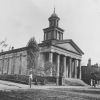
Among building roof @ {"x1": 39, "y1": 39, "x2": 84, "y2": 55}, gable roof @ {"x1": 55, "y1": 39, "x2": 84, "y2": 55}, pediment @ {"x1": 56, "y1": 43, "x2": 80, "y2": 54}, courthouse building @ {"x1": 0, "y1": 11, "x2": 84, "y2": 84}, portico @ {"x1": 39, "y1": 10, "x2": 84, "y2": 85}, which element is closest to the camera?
building roof @ {"x1": 39, "y1": 39, "x2": 84, "y2": 55}

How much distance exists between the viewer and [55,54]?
54.0m

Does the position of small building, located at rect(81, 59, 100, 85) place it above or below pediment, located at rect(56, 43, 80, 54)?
below

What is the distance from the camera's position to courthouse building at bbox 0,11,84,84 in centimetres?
5159

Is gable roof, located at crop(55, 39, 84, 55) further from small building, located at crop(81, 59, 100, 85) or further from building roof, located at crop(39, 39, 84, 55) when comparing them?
small building, located at crop(81, 59, 100, 85)

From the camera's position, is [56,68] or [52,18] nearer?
[56,68]

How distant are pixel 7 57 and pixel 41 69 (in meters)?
→ 26.3

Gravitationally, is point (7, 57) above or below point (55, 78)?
above

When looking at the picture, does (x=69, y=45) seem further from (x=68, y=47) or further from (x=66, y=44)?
(x=66, y=44)

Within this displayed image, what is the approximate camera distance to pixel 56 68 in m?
51.1

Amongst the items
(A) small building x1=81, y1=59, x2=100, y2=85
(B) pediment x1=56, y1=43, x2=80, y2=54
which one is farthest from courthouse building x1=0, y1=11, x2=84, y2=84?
(A) small building x1=81, y1=59, x2=100, y2=85

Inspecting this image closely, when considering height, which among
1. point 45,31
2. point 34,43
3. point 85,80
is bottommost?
point 85,80

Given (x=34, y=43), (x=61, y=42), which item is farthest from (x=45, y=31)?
(x=34, y=43)

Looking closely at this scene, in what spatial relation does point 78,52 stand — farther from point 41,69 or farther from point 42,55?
point 41,69

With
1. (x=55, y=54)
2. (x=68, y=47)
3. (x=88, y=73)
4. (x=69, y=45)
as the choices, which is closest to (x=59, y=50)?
(x=55, y=54)
